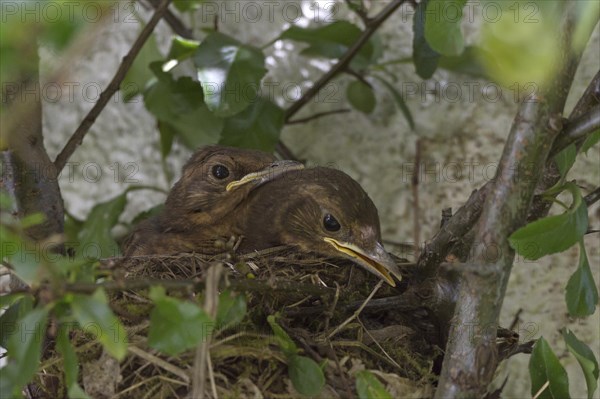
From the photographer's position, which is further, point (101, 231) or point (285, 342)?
point (101, 231)

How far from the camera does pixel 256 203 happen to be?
7.67 feet

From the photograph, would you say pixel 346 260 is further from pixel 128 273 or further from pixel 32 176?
pixel 32 176

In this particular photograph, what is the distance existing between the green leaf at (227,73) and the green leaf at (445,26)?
77cm

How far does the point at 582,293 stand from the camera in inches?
60.5

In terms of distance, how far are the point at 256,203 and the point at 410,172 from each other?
2.03 ft

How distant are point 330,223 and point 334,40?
2.13 ft

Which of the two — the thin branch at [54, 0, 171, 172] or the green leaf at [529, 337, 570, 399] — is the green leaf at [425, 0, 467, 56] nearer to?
the green leaf at [529, 337, 570, 399]

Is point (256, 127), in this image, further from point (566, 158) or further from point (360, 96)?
point (566, 158)

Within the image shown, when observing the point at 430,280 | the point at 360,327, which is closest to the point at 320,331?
the point at 360,327

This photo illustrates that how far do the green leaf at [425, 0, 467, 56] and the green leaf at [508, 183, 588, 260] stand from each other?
32cm

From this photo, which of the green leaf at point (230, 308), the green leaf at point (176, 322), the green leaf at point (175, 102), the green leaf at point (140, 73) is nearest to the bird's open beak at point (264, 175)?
the green leaf at point (175, 102)

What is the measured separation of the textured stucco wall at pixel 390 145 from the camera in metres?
2.48

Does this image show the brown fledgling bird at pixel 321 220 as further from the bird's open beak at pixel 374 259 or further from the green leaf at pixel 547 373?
the green leaf at pixel 547 373

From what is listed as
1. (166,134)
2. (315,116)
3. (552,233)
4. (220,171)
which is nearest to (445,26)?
(552,233)
